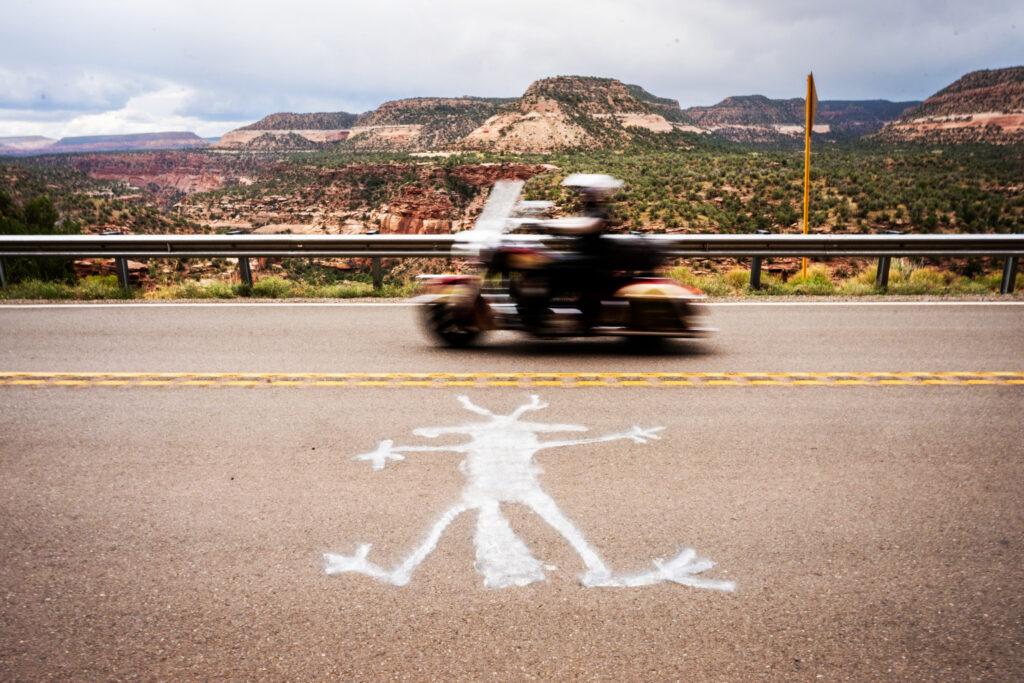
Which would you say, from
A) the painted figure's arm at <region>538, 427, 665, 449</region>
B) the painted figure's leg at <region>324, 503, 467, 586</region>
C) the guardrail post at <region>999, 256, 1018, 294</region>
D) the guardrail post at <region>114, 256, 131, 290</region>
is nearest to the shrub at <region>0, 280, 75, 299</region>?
the guardrail post at <region>114, 256, 131, 290</region>

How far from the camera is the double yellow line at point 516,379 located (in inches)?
257

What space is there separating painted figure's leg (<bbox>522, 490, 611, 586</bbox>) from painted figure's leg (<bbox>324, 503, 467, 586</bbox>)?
2.08 ft

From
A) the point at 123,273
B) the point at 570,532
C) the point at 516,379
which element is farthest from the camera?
the point at 123,273

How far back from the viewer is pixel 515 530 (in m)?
3.87

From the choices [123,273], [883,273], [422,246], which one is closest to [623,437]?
[422,246]

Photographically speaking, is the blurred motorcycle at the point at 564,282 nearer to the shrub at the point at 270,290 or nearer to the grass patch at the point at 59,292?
the shrub at the point at 270,290

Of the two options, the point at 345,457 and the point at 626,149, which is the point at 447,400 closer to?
the point at 345,457

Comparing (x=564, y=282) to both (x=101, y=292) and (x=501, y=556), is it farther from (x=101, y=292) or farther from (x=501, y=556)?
(x=101, y=292)

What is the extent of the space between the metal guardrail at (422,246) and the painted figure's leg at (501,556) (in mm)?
7979

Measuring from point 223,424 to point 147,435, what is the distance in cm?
55

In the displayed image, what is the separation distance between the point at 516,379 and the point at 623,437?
5.71 feet

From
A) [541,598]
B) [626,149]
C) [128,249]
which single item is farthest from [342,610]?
[626,149]

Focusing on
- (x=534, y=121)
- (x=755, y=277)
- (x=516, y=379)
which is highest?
(x=534, y=121)

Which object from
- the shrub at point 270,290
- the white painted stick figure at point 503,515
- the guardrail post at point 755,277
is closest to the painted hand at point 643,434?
the white painted stick figure at point 503,515
